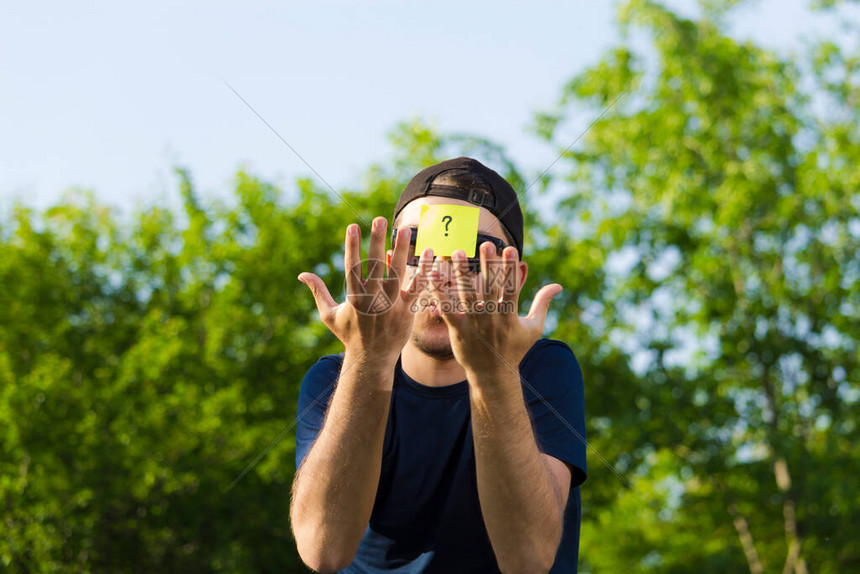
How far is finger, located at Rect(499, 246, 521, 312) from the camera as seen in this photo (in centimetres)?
209

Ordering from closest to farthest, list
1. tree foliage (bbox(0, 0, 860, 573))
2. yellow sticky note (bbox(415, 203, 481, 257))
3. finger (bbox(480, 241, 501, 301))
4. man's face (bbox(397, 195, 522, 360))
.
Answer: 1. finger (bbox(480, 241, 501, 301))
2. yellow sticky note (bbox(415, 203, 481, 257))
3. man's face (bbox(397, 195, 522, 360))
4. tree foliage (bbox(0, 0, 860, 573))

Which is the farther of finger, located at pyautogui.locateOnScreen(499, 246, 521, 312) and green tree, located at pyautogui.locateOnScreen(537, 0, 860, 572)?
green tree, located at pyautogui.locateOnScreen(537, 0, 860, 572)

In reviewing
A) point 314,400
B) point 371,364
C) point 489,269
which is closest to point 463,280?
point 489,269

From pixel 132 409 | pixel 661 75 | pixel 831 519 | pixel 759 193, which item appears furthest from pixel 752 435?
pixel 132 409

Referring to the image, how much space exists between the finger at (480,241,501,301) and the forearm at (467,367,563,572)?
274mm

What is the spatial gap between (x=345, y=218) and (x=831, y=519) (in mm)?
12515

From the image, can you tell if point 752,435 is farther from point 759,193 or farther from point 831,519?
point 759,193

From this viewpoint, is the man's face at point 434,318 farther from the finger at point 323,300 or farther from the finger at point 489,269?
the finger at point 489,269

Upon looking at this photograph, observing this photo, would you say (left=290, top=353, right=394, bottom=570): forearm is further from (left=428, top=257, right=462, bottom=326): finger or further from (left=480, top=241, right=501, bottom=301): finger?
(left=480, top=241, right=501, bottom=301): finger

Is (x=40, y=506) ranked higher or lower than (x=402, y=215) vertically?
higher

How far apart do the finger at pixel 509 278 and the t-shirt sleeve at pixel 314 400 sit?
3.24ft

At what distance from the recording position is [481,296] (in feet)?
7.07

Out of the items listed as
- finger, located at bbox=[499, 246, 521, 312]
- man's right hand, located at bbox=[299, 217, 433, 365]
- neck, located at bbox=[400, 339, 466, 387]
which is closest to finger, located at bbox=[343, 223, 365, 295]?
man's right hand, located at bbox=[299, 217, 433, 365]

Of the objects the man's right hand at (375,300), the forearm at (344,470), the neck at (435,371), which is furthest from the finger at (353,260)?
the neck at (435,371)
